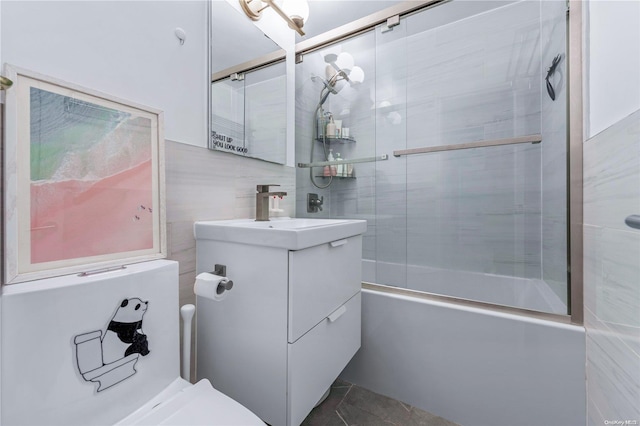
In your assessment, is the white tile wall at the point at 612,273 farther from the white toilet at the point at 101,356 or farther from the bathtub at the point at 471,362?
the white toilet at the point at 101,356

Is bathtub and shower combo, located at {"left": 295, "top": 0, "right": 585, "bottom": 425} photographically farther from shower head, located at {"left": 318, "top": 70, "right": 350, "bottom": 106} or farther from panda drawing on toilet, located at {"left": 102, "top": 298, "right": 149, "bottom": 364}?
panda drawing on toilet, located at {"left": 102, "top": 298, "right": 149, "bottom": 364}

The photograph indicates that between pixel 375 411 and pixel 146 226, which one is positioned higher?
pixel 146 226

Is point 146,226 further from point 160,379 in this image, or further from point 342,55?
point 342,55

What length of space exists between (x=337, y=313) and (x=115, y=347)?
716mm

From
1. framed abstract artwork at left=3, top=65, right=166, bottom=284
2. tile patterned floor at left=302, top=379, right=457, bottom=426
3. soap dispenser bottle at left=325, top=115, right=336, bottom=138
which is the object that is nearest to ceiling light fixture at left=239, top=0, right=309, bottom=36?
soap dispenser bottle at left=325, top=115, right=336, bottom=138

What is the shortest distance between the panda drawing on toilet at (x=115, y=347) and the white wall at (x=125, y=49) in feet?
2.01

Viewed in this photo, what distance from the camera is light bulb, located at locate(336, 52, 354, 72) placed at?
1.76 meters

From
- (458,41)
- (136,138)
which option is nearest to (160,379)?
(136,138)

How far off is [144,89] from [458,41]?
1.86 meters

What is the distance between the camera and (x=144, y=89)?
0.89 metres

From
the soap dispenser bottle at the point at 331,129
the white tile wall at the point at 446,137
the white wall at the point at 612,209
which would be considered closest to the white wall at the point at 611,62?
the white wall at the point at 612,209

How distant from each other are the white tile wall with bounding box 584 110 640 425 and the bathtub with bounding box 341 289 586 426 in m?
0.09

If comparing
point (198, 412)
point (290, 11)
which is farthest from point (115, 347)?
point (290, 11)

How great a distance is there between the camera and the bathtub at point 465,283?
1.25 metres
